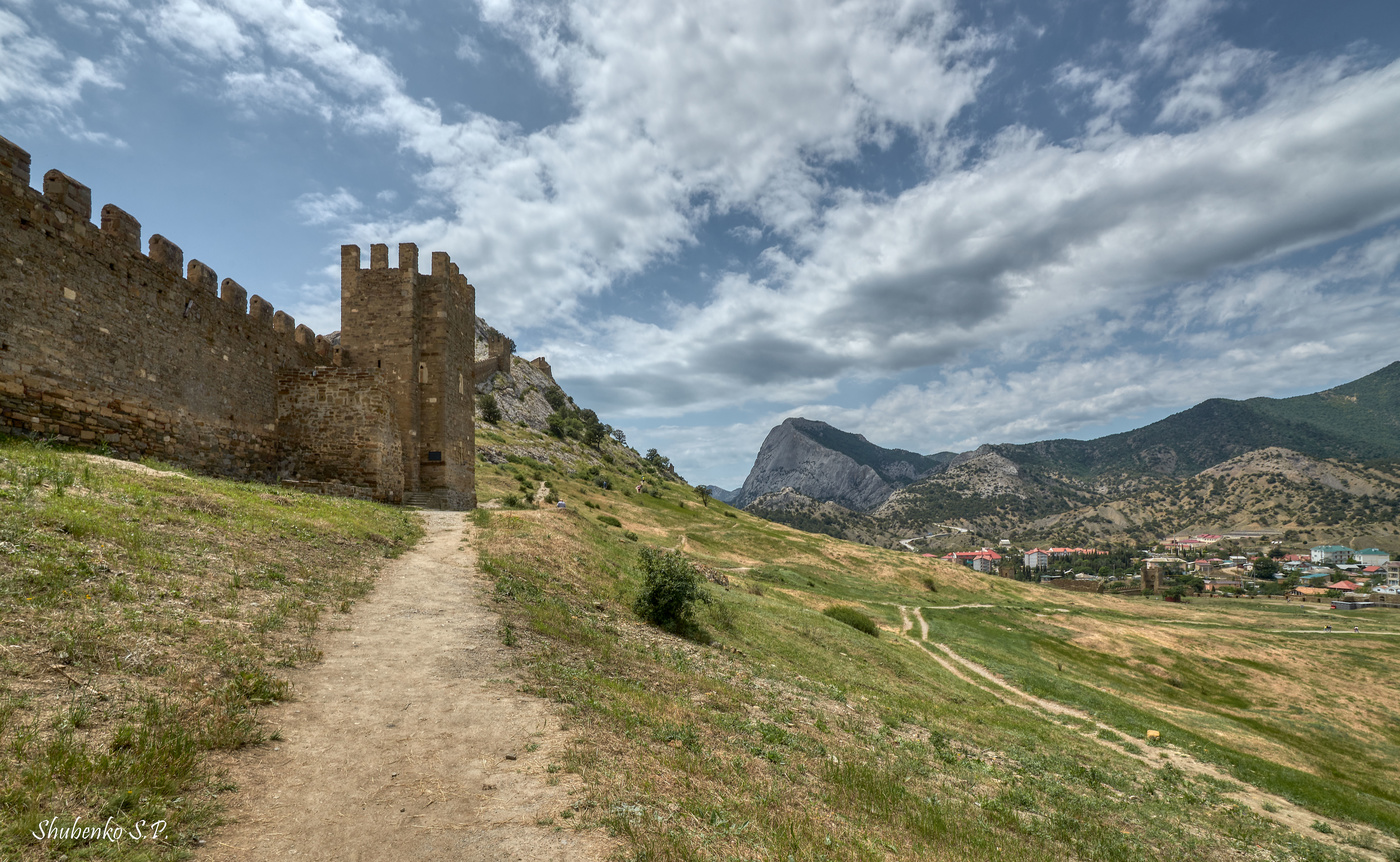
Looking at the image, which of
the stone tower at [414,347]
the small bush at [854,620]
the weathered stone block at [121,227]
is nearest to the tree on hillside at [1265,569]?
the small bush at [854,620]

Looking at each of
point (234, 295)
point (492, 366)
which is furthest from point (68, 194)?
point (492, 366)

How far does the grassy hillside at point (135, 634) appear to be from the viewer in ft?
14.5

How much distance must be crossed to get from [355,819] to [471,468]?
91.9 feet

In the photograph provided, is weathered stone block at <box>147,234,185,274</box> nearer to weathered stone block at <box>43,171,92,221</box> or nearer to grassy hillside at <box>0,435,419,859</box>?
weathered stone block at <box>43,171,92,221</box>

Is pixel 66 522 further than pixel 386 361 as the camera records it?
No

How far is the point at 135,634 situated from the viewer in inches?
275

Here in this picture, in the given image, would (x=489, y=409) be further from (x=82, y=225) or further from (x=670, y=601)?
(x=670, y=601)

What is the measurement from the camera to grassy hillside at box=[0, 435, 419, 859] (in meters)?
4.41

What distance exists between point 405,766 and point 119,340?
18850 mm

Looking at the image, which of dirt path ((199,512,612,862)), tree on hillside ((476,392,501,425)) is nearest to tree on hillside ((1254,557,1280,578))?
tree on hillside ((476,392,501,425))

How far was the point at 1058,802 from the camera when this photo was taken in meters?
11.4

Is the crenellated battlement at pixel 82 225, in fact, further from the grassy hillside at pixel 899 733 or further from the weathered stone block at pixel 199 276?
the grassy hillside at pixel 899 733

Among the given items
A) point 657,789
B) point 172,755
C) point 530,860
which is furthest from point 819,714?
point 172,755

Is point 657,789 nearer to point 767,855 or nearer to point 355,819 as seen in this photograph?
point 767,855
